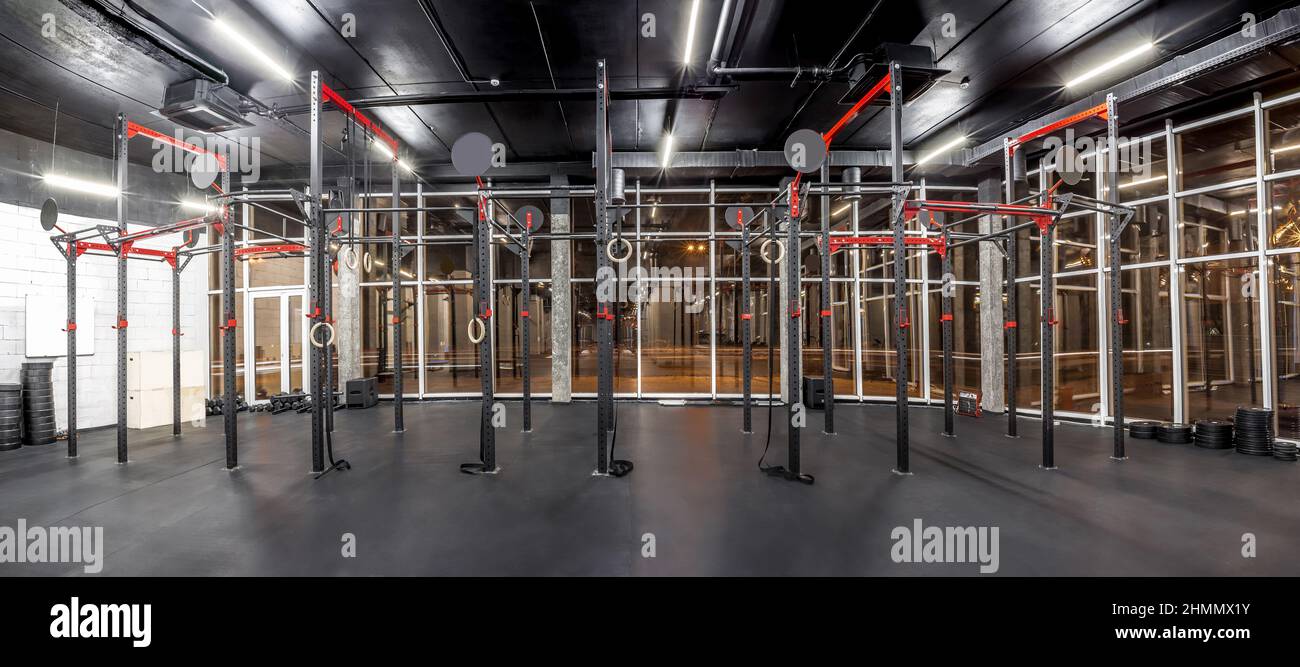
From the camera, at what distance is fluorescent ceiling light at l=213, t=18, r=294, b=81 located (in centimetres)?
443

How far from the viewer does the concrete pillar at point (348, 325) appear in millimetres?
8344

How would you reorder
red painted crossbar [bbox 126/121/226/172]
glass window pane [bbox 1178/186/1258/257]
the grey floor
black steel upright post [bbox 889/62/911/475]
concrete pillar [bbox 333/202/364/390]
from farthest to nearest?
glass window pane [bbox 1178/186/1258/257]
concrete pillar [bbox 333/202/364/390]
red painted crossbar [bbox 126/121/226/172]
black steel upright post [bbox 889/62/911/475]
the grey floor

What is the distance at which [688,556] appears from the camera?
2.75 metres

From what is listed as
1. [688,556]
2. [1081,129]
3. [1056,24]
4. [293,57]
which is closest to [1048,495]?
[688,556]

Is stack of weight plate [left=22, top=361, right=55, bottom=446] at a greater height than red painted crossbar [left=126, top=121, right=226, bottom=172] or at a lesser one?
lesser

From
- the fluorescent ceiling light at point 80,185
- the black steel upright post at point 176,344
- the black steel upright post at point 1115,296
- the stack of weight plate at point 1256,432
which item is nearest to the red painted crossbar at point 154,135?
the black steel upright post at point 176,344

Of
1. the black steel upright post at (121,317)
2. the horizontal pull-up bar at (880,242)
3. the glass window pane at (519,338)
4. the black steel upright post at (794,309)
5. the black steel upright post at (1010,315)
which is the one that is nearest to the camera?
the black steel upright post at (794,309)

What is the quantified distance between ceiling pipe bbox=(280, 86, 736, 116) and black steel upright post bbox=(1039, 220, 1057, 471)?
13.0 feet

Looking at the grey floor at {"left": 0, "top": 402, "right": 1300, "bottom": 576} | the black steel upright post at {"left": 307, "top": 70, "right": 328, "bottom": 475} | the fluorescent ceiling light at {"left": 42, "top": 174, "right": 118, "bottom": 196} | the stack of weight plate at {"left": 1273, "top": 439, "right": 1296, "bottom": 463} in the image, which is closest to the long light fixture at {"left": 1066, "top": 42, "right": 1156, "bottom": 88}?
the grey floor at {"left": 0, "top": 402, "right": 1300, "bottom": 576}

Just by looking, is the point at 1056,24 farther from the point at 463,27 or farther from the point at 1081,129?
the point at 463,27

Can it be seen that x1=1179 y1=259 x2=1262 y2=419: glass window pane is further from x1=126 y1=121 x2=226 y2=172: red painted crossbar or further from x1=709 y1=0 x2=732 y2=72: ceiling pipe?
x1=126 y1=121 x2=226 y2=172: red painted crossbar

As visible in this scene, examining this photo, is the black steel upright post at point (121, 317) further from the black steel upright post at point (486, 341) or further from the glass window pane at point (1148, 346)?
the glass window pane at point (1148, 346)

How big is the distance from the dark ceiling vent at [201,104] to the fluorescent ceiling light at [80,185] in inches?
120
